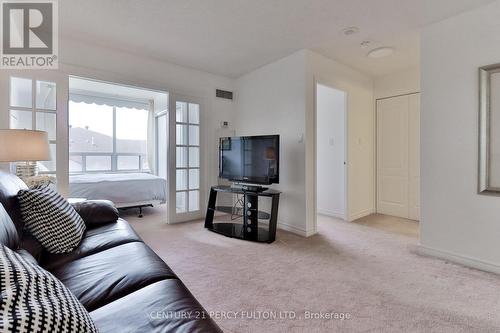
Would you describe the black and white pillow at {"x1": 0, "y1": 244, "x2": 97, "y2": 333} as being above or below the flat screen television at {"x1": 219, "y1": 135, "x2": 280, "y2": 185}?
below

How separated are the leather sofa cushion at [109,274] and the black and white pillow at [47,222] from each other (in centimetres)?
20

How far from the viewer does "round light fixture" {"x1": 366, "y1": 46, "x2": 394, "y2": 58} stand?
307 centimetres

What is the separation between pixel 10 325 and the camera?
465 millimetres

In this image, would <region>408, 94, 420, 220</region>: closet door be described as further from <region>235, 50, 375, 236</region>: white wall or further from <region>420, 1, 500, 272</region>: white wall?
<region>420, 1, 500, 272</region>: white wall

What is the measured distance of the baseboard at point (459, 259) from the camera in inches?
85.8

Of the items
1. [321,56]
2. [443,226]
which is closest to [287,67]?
[321,56]

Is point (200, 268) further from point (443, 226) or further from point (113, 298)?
point (443, 226)

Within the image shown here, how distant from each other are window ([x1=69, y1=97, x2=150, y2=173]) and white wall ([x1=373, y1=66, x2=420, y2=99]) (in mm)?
5362

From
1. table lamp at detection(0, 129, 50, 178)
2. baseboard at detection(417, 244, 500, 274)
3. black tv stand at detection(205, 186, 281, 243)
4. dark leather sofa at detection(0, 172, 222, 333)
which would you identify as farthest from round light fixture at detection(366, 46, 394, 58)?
table lamp at detection(0, 129, 50, 178)

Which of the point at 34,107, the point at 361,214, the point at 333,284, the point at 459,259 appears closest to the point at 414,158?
the point at 361,214

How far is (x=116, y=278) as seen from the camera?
45.1 inches

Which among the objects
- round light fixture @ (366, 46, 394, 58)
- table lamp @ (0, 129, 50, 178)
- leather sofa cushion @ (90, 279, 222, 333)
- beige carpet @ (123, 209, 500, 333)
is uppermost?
round light fixture @ (366, 46, 394, 58)

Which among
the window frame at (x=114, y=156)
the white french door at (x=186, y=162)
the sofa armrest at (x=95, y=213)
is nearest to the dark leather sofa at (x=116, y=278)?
the sofa armrest at (x=95, y=213)

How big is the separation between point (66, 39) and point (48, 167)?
1.50 m
